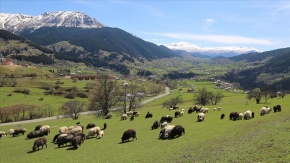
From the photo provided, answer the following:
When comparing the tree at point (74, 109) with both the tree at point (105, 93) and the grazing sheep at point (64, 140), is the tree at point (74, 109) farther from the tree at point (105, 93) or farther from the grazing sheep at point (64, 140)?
the grazing sheep at point (64, 140)

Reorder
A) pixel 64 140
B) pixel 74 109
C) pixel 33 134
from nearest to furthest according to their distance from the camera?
1. pixel 64 140
2. pixel 33 134
3. pixel 74 109

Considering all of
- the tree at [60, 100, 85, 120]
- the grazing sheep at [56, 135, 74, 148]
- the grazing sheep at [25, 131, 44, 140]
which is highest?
the grazing sheep at [56, 135, 74, 148]

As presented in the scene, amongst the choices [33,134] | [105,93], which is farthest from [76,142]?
[105,93]

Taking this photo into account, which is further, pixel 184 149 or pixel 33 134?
pixel 33 134

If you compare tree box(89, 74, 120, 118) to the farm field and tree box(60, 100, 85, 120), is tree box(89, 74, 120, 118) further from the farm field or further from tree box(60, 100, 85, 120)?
the farm field

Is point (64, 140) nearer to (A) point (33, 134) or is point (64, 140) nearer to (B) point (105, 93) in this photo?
(A) point (33, 134)

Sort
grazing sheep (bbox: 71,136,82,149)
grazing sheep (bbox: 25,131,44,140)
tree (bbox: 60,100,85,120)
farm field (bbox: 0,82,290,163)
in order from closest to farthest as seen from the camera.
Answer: farm field (bbox: 0,82,290,163), grazing sheep (bbox: 71,136,82,149), grazing sheep (bbox: 25,131,44,140), tree (bbox: 60,100,85,120)

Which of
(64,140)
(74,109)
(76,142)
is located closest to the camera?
(76,142)

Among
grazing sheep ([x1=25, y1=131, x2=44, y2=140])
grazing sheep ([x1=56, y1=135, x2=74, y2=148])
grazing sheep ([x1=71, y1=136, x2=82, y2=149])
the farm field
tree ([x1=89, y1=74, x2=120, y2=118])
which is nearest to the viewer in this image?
the farm field

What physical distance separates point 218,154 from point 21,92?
14430cm

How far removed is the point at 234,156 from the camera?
→ 55.3ft

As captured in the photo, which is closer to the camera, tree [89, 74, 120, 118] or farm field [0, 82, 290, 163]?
farm field [0, 82, 290, 163]

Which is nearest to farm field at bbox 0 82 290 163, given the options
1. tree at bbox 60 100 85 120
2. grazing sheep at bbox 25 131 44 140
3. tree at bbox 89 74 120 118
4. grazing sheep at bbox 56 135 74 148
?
grazing sheep at bbox 56 135 74 148

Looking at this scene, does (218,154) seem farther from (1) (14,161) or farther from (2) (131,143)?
(1) (14,161)
